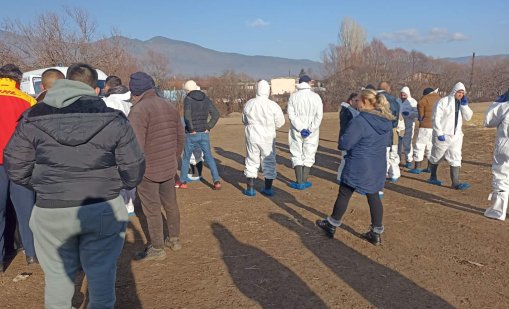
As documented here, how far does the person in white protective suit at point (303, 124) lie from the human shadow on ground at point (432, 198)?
1647mm

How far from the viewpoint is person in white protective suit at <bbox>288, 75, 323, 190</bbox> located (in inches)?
278

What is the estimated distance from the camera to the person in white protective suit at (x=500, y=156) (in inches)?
207

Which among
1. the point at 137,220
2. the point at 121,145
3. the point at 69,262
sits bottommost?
the point at 137,220

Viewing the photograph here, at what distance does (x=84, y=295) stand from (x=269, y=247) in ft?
6.77

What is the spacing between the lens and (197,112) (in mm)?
6895

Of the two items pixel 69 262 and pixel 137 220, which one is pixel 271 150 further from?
pixel 69 262

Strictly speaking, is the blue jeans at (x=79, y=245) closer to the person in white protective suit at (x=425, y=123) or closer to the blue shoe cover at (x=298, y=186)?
the blue shoe cover at (x=298, y=186)

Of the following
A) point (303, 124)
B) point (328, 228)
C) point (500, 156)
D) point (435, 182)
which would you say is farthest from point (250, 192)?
point (500, 156)

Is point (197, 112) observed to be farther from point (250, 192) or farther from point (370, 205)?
point (370, 205)

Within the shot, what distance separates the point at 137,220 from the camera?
18.9 ft

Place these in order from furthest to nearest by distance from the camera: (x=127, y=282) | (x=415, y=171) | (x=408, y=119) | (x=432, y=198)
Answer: (x=408, y=119)
(x=415, y=171)
(x=432, y=198)
(x=127, y=282)

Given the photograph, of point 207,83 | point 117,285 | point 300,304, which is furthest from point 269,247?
point 207,83

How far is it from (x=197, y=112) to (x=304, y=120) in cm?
194

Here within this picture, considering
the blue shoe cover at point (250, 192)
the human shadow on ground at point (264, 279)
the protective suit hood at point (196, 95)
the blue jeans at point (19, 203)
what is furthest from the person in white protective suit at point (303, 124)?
the blue jeans at point (19, 203)
